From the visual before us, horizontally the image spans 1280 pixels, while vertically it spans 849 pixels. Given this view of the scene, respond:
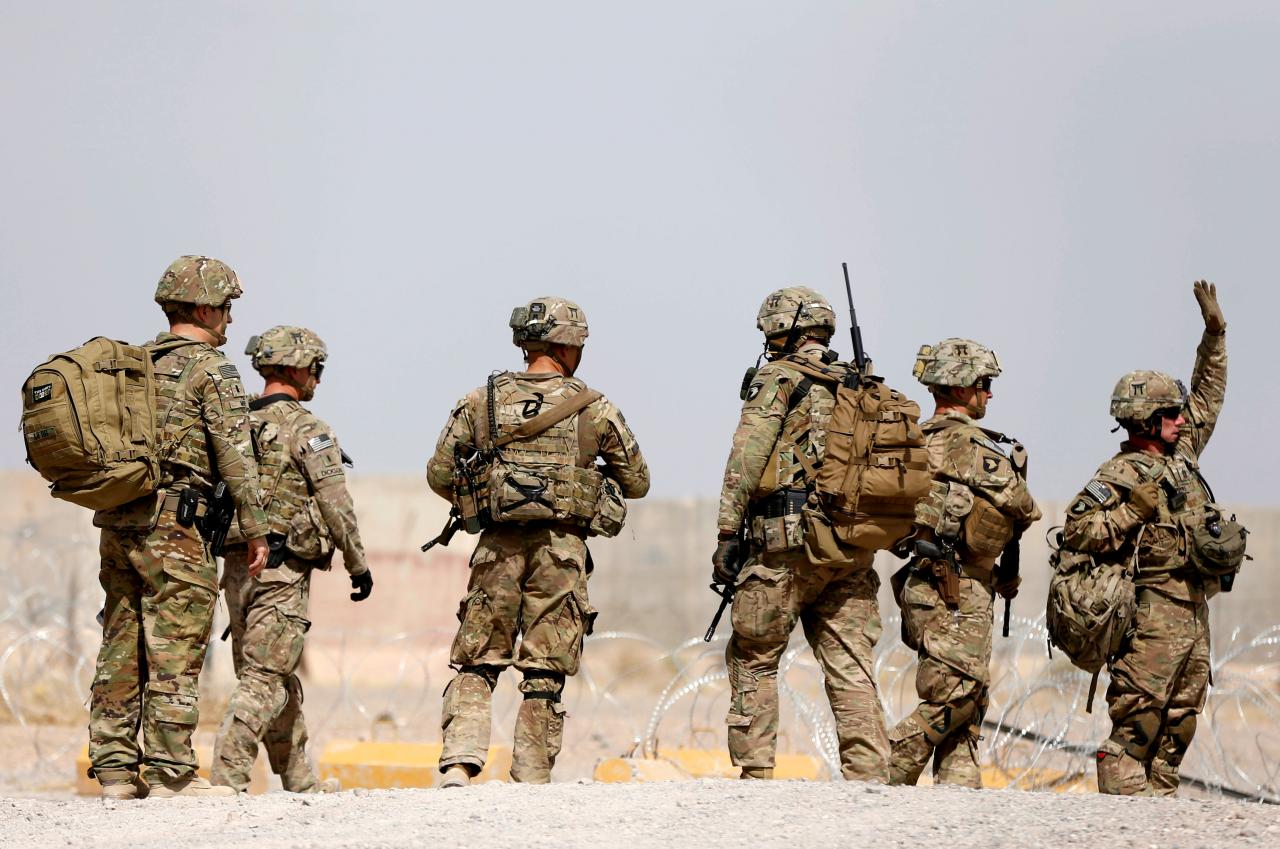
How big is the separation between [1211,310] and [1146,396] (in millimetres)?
674

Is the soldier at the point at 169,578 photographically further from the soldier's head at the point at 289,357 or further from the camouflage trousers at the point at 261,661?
the soldier's head at the point at 289,357

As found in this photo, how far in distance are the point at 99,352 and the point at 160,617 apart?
1.01 meters

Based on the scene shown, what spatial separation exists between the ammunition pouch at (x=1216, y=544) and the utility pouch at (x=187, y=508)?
423 centimetres

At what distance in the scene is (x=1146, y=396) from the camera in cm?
754

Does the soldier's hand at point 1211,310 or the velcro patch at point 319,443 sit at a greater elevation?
the soldier's hand at point 1211,310

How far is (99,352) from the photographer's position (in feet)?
20.2

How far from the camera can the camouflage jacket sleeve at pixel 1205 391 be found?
7.91m

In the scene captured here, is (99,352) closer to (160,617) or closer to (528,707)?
(160,617)

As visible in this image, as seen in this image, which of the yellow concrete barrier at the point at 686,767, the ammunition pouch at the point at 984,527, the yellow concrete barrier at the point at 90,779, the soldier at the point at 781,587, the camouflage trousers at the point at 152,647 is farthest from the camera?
the yellow concrete barrier at the point at 90,779

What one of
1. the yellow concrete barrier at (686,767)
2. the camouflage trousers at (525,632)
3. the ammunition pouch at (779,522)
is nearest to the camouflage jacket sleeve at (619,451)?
the camouflage trousers at (525,632)

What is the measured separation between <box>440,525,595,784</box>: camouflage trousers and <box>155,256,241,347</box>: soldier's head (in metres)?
1.38

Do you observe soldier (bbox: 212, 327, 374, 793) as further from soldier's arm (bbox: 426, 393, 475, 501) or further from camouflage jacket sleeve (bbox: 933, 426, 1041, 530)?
camouflage jacket sleeve (bbox: 933, 426, 1041, 530)

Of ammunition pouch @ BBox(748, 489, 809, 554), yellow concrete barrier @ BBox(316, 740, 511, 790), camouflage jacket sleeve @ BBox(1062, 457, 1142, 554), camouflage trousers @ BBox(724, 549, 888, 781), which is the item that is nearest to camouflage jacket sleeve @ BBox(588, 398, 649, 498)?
ammunition pouch @ BBox(748, 489, 809, 554)

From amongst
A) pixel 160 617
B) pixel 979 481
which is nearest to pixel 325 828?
pixel 160 617
